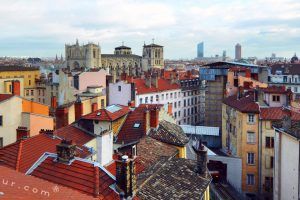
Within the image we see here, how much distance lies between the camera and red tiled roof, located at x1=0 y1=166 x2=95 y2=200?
1248 cm

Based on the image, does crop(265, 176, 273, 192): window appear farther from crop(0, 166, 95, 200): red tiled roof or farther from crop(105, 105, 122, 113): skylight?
crop(0, 166, 95, 200): red tiled roof

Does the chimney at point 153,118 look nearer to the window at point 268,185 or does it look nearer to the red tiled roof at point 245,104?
the red tiled roof at point 245,104

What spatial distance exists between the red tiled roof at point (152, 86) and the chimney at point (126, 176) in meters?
58.4

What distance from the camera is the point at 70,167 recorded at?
1978 cm

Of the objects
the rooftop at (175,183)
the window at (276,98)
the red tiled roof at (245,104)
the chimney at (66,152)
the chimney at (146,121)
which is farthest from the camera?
the window at (276,98)

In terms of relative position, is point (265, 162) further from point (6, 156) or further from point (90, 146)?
point (6, 156)

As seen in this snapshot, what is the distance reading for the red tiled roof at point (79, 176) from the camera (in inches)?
731

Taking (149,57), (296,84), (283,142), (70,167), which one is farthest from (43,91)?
(149,57)

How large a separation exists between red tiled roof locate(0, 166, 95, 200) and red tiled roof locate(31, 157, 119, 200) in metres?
3.54

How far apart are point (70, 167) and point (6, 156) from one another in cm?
621

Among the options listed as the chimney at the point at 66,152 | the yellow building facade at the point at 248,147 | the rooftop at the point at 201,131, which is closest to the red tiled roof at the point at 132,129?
the yellow building facade at the point at 248,147

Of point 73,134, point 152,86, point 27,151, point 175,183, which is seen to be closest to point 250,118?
point 73,134

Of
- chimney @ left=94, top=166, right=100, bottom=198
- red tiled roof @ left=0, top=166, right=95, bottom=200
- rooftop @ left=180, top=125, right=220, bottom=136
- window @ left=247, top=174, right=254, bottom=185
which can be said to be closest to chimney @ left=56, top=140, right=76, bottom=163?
chimney @ left=94, top=166, right=100, bottom=198

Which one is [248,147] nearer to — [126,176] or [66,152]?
[126,176]
